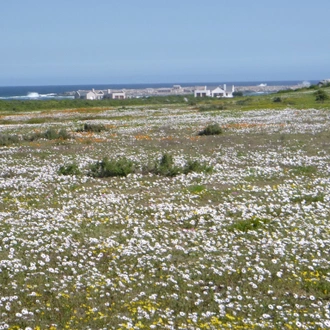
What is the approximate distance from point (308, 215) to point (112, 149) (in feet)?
49.5

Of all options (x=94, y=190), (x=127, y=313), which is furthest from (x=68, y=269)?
(x=94, y=190)

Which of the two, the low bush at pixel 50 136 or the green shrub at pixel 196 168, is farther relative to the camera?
the low bush at pixel 50 136

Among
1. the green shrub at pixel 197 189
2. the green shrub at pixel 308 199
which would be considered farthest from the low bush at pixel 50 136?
the green shrub at pixel 308 199

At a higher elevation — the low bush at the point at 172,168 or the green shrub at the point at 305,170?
the low bush at the point at 172,168

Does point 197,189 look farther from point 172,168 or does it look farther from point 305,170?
point 305,170

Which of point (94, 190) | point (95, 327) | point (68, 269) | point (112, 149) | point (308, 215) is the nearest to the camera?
point (95, 327)

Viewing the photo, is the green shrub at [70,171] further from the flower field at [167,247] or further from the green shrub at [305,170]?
the green shrub at [305,170]

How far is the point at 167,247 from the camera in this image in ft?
36.7

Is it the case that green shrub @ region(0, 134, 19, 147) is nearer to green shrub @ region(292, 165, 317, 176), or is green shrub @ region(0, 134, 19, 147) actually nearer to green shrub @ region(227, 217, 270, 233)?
green shrub @ region(292, 165, 317, 176)

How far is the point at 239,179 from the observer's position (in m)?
18.2

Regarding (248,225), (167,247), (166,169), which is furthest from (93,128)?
(167,247)

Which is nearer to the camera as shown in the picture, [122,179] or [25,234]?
[25,234]

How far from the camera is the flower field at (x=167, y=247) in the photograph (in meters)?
8.23

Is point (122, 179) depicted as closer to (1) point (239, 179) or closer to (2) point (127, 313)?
(1) point (239, 179)
